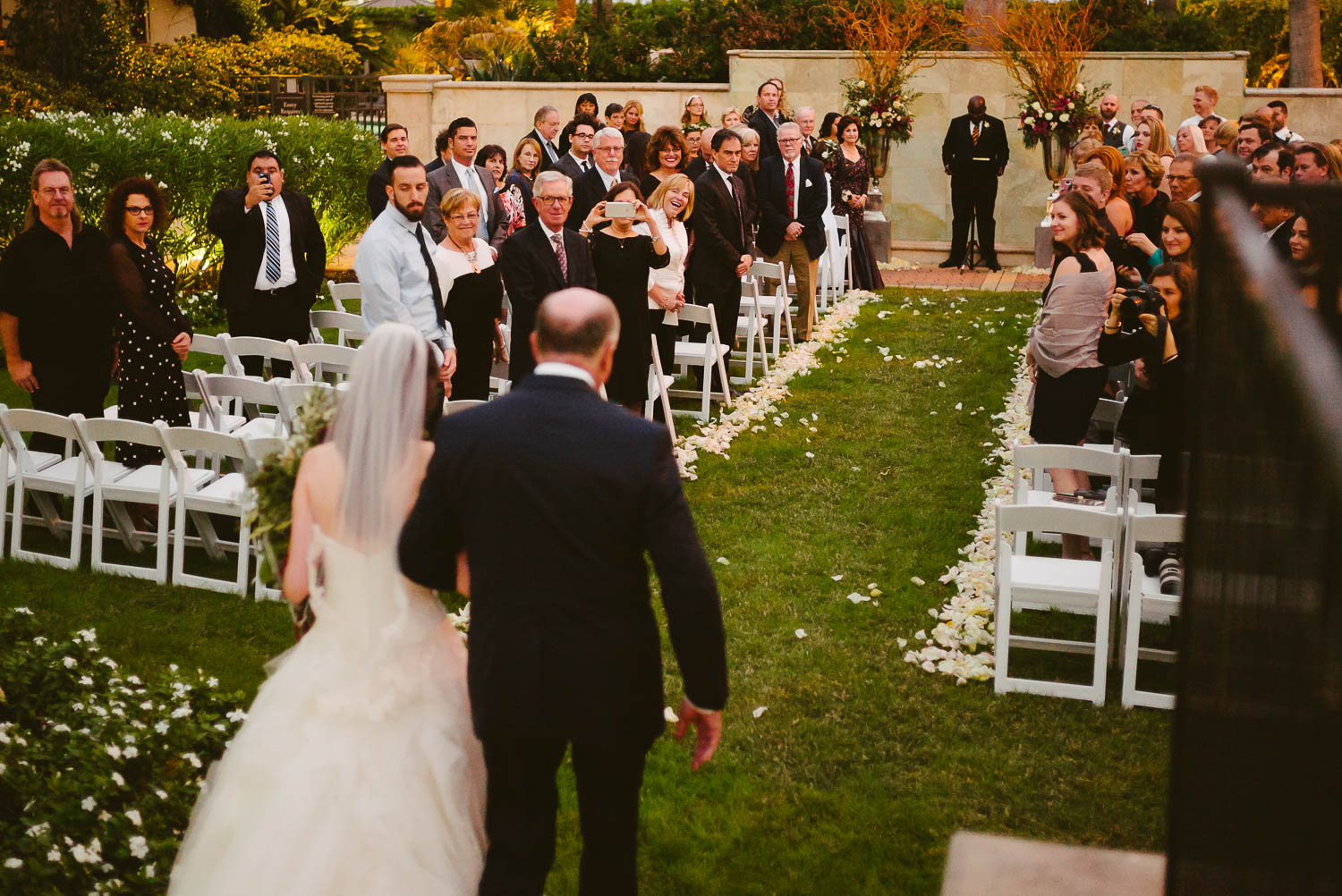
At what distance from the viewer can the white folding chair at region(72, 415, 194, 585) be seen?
23.6ft

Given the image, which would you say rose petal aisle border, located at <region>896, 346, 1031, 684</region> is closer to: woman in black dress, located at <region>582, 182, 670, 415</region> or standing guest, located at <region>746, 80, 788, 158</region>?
woman in black dress, located at <region>582, 182, 670, 415</region>

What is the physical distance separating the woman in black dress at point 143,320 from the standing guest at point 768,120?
7868mm

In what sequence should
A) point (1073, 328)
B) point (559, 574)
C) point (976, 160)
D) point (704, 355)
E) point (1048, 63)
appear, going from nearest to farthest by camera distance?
point (559, 574), point (1073, 328), point (704, 355), point (976, 160), point (1048, 63)

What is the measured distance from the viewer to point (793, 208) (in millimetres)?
13422

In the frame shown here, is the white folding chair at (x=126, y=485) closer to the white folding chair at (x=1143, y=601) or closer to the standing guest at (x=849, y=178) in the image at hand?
the white folding chair at (x=1143, y=601)

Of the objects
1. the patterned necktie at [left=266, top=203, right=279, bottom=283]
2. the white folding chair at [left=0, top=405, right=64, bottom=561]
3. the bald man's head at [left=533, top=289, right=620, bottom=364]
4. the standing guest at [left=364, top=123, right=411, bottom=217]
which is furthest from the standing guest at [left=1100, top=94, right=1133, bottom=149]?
the bald man's head at [left=533, top=289, right=620, bottom=364]

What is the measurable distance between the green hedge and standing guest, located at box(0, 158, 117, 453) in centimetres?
536

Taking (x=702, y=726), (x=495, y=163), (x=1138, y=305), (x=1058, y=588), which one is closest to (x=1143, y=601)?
(x=1058, y=588)

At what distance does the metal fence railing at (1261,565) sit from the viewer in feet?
5.55

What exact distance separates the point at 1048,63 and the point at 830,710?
48.6 feet

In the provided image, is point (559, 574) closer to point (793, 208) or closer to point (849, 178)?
point (793, 208)

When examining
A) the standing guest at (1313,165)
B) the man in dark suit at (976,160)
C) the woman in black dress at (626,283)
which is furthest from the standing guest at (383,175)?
the man in dark suit at (976,160)

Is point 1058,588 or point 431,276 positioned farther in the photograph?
point 431,276

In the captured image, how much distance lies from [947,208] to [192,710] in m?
17.1
